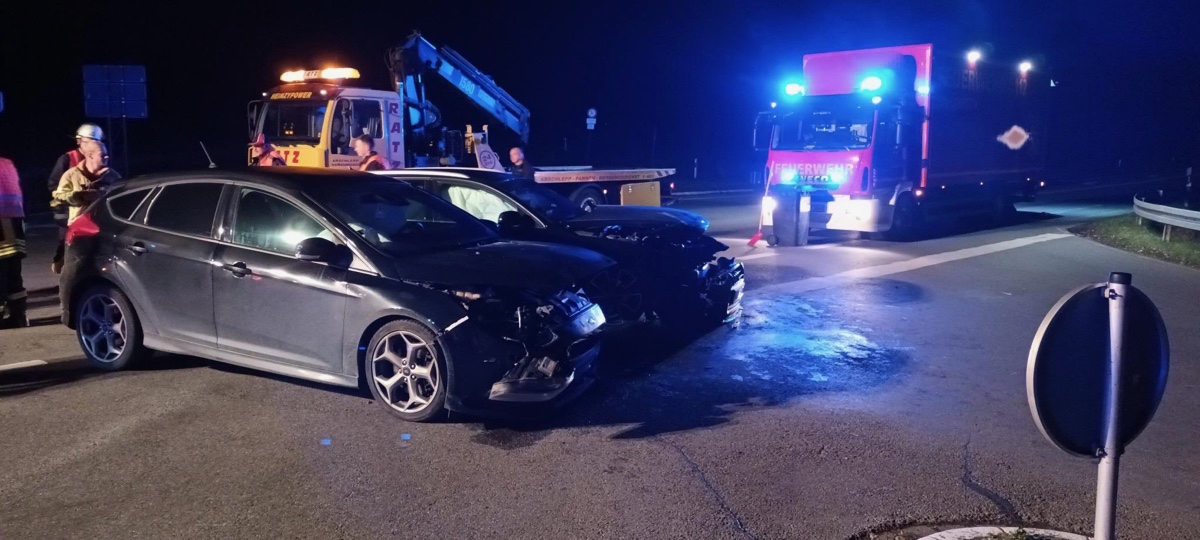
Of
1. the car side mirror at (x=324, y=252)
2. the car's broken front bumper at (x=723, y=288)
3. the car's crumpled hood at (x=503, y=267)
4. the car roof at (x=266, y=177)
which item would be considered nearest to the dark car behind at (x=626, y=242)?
the car's broken front bumper at (x=723, y=288)

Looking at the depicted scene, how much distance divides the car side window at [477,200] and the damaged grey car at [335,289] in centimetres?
187

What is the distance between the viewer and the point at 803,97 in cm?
1639

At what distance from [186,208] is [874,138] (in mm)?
11608

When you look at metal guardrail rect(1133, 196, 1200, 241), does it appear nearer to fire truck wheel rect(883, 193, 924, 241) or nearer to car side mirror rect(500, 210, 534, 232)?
fire truck wheel rect(883, 193, 924, 241)

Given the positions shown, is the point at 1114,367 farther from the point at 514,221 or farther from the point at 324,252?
the point at 514,221

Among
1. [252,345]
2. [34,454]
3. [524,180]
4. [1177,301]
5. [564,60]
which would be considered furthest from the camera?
[564,60]

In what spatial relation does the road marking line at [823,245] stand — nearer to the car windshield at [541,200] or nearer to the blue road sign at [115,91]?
the car windshield at [541,200]

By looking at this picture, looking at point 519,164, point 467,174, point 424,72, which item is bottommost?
point 467,174

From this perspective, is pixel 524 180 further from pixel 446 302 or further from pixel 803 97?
pixel 803 97

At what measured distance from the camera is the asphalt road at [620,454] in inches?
167

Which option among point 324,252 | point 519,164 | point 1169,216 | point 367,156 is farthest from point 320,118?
point 1169,216

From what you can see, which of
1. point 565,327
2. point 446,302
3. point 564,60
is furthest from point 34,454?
point 564,60

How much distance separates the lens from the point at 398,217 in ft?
21.8

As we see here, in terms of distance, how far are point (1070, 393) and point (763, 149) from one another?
45.8ft
